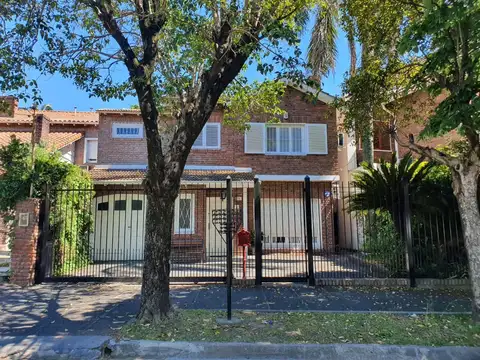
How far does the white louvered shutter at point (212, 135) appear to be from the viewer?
15.6 meters

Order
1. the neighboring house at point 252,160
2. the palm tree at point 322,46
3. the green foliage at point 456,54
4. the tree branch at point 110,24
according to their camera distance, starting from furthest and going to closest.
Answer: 1. the palm tree at point 322,46
2. the neighboring house at point 252,160
3. the tree branch at point 110,24
4. the green foliage at point 456,54

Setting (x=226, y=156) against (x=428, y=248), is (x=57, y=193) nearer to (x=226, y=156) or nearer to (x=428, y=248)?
(x=226, y=156)

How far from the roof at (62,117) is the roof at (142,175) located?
635 centimetres

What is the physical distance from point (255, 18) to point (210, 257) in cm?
890

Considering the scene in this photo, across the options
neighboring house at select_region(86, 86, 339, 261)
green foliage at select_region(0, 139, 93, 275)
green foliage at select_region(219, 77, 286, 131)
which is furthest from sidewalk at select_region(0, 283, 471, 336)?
neighboring house at select_region(86, 86, 339, 261)

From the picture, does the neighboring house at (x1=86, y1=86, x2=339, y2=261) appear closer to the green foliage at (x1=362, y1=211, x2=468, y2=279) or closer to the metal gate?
the metal gate

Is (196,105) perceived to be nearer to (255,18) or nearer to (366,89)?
(255,18)

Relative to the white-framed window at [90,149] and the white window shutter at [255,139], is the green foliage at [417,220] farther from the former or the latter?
the white-framed window at [90,149]

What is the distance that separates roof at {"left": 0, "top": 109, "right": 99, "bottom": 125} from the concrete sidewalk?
49.5ft

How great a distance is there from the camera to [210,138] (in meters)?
15.6

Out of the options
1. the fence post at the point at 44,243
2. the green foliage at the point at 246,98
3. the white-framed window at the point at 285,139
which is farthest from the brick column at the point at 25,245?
the white-framed window at the point at 285,139

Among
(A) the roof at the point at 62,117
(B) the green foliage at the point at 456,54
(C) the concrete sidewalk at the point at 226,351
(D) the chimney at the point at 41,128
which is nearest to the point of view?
(C) the concrete sidewalk at the point at 226,351

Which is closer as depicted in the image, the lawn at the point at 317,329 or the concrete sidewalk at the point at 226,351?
the concrete sidewalk at the point at 226,351

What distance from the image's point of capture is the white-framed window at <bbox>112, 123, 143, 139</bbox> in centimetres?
1559
